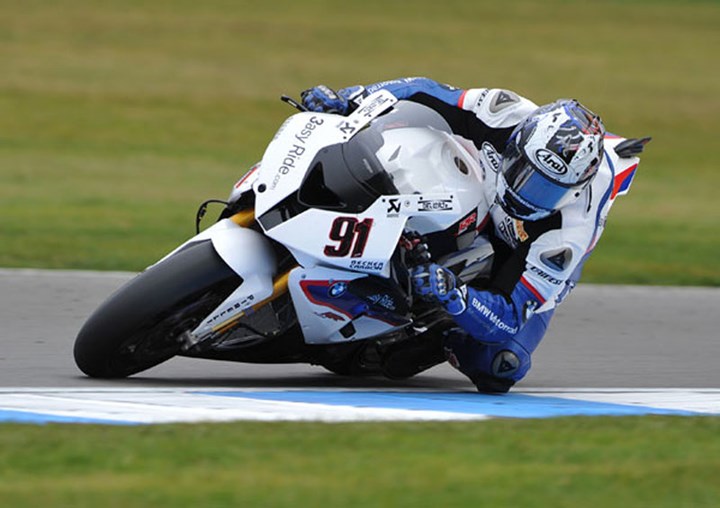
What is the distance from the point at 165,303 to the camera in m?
5.84

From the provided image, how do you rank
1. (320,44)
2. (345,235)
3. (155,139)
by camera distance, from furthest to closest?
(320,44) → (155,139) → (345,235)

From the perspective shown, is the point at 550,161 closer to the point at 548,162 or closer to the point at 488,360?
the point at 548,162

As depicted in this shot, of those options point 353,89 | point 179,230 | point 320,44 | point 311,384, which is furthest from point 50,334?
point 320,44

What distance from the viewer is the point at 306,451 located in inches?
184

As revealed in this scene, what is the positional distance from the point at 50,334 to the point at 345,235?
2.56 m

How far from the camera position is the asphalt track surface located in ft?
22.2

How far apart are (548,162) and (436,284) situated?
28.0 inches

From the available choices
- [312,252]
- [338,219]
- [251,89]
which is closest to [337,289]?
[312,252]

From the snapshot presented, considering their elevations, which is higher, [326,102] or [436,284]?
[326,102]

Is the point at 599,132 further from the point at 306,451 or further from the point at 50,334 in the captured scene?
the point at 50,334

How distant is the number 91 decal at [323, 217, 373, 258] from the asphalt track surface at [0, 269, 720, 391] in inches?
39.8

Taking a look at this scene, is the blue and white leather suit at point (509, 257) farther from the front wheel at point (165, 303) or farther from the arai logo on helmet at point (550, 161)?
the front wheel at point (165, 303)

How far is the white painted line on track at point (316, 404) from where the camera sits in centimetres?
546

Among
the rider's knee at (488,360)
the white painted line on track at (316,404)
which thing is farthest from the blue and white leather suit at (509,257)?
the white painted line on track at (316,404)
